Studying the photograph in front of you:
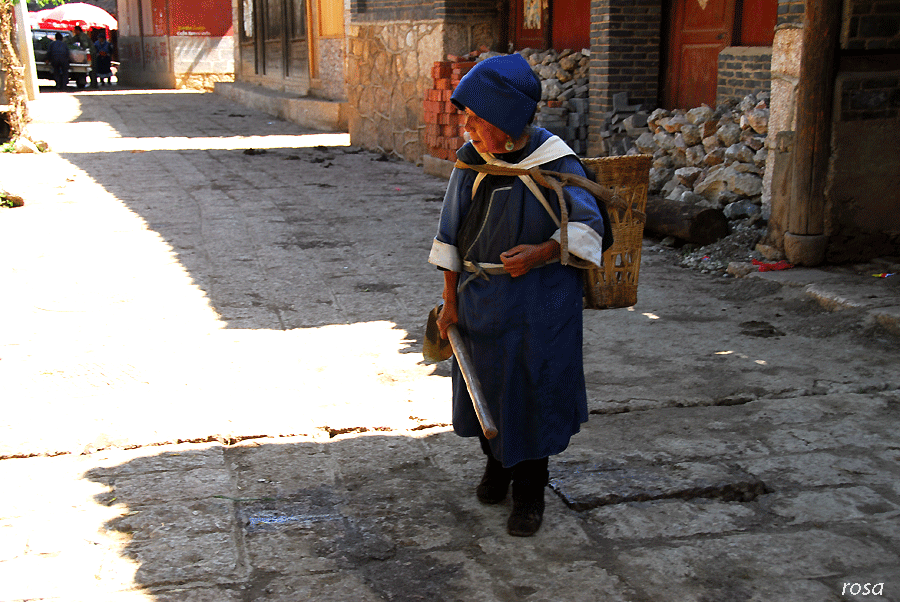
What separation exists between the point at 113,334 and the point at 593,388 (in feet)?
8.80

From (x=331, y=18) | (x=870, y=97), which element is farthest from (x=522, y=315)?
(x=331, y=18)

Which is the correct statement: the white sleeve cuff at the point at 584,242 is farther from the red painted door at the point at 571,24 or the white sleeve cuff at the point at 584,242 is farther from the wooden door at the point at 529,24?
the wooden door at the point at 529,24

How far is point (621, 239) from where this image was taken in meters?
3.61

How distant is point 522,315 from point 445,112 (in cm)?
853

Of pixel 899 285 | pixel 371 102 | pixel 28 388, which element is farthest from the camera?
pixel 371 102

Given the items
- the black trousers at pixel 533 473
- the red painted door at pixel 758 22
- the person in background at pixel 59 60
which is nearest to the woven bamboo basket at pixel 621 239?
the black trousers at pixel 533 473

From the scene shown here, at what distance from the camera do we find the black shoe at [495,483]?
10.4 feet

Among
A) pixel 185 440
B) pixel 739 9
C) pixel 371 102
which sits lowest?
pixel 185 440

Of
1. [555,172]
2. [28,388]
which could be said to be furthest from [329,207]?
[555,172]

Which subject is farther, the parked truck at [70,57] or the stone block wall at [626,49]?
the parked truck at [70,57]

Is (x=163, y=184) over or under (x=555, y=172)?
under

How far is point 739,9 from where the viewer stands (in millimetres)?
7914

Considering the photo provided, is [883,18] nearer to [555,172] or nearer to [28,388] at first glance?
[555,172]

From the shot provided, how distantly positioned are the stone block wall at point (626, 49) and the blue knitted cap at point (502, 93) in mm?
6510
